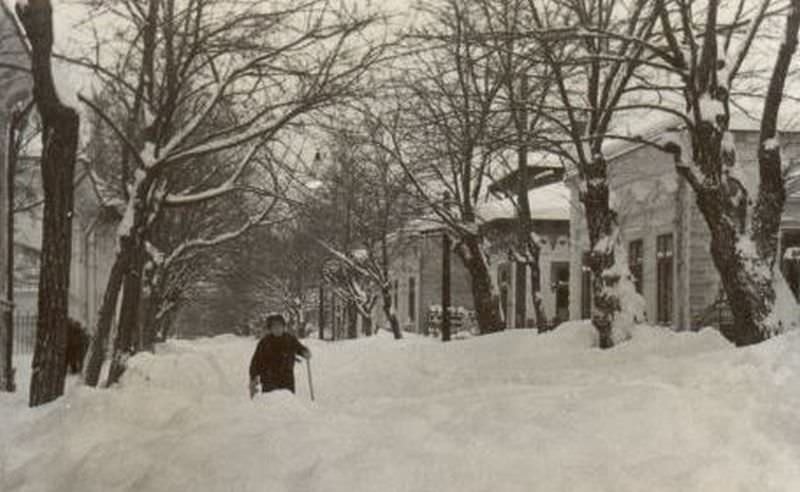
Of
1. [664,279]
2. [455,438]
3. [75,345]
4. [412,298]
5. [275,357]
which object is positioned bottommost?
[455,438]

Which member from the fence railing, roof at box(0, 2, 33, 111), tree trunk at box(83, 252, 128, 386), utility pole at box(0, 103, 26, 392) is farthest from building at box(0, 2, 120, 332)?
tree trunk at box(83, 252, 128, 386)

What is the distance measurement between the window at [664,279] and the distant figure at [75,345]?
Result: 43.2ft

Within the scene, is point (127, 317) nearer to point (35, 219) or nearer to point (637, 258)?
point (637, 258)

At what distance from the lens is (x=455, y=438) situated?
746cm

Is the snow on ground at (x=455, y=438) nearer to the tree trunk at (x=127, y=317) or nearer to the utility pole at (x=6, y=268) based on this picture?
the tree trunk at (x=127, y=317)

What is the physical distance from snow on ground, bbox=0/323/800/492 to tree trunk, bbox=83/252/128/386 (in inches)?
118

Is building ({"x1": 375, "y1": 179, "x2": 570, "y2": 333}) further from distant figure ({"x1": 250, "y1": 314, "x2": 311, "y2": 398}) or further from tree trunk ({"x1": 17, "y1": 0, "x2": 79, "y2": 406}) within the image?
tree trunk ({"x1": 17, "y1": 0, "x2": 79, "y2": 406})

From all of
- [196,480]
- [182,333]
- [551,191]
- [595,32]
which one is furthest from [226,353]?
[182,333]

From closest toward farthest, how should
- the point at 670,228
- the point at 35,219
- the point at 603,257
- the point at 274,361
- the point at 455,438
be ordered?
1. the point at 455,438
2. the point at 274,361
3. the point at 603,257
4. the point at 670,228
5. the point at 35,219

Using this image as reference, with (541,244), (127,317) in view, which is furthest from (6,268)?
(541,244)

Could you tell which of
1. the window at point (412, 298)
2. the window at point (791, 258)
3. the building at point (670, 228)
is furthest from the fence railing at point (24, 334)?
the window at point (791, 258)

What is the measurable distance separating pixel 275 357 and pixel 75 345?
7403mm

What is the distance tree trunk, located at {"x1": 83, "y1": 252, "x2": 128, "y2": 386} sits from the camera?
566 inches

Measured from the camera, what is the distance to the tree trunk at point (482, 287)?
Result: 23156 mm
